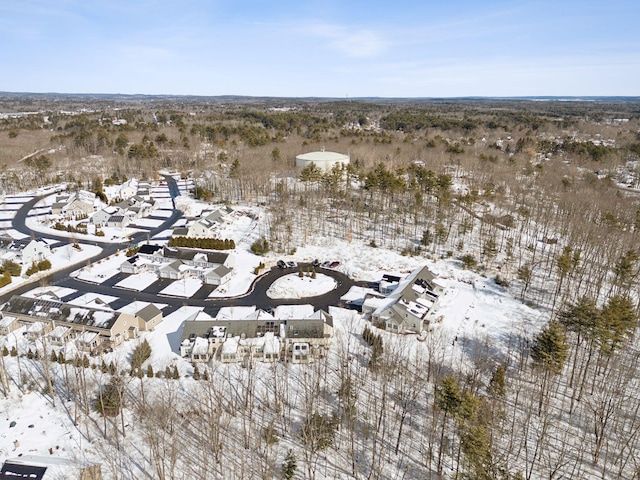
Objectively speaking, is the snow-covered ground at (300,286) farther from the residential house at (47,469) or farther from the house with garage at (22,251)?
the house with garage at (22,251)

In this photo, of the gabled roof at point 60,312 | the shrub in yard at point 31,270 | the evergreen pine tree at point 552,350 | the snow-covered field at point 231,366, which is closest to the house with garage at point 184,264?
the snow-covered field at point 231,366

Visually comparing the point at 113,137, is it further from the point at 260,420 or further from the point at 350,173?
the point at 260,420

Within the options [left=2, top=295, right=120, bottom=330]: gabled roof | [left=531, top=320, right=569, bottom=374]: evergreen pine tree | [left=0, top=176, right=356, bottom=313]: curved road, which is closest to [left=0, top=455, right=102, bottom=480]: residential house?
[left=2, top=295, right=120, bottom=330]: gabled roof

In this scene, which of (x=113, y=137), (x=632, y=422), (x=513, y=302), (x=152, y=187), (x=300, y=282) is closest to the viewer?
(x=632, y=422)

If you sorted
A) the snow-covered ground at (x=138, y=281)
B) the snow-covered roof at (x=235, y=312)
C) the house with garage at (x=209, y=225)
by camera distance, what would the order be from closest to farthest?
the snow-covered roof at (x=235, y=312) → the snow-covered ground at (x=138, y=281) → the house with garage at (x=209, y=225)

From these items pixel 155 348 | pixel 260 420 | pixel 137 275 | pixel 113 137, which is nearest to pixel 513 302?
pixel 260 420

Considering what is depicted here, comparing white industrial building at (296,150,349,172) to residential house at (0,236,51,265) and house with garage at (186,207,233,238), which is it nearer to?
house with garage at (186,207,233,238)

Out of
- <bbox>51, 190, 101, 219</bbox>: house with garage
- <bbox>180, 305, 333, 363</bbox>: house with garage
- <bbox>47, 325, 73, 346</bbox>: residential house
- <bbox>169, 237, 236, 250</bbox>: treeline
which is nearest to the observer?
<bbox>180, 305, 333, 363</bbox>: house with garage
